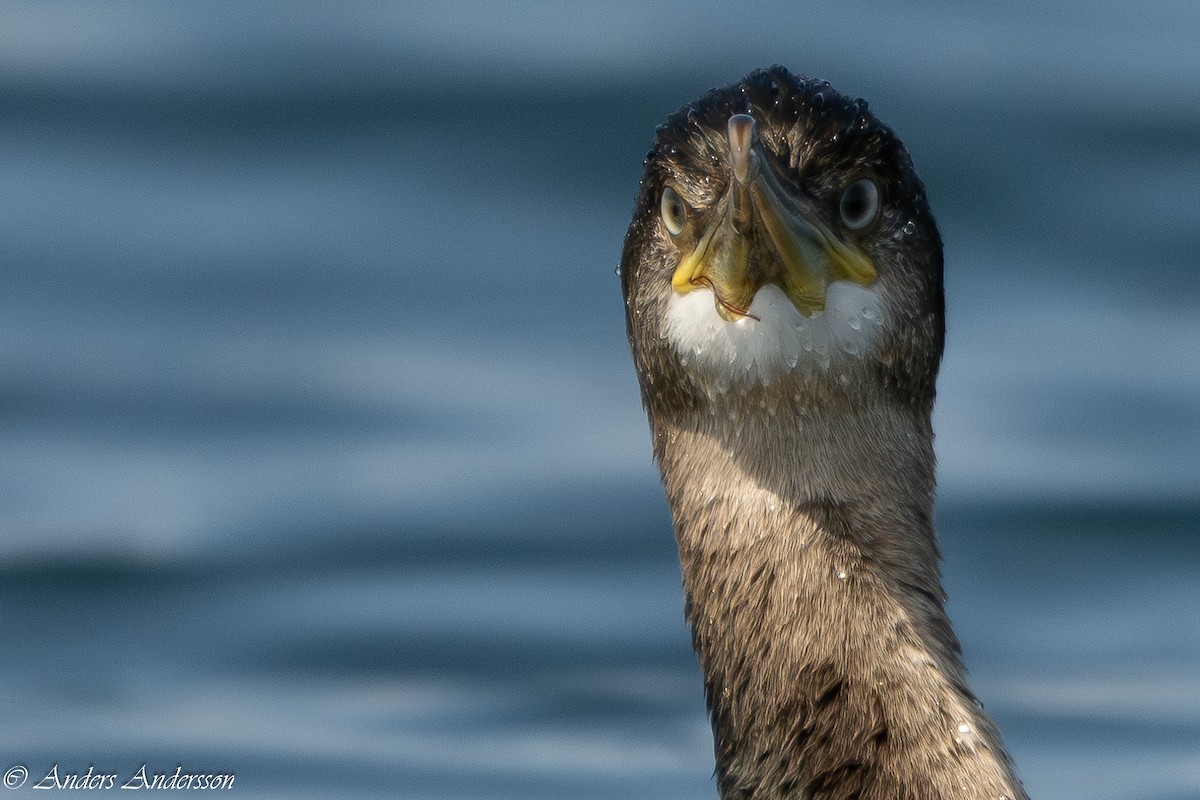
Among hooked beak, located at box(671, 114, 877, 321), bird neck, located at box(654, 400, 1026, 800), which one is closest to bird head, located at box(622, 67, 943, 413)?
hooked beak, located at box(671, 114, 877, 321)

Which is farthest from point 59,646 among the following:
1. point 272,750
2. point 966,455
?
point 966,455

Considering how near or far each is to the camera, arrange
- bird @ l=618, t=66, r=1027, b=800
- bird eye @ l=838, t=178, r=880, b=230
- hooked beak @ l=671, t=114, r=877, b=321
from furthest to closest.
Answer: bird eye @ l=838, t=178, r=880, b=230 → bird @ l=618, t=66, r=1027, b=800 → hooked beak @ l=671, t=114, r=877, b=321

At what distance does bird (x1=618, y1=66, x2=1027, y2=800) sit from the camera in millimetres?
4867

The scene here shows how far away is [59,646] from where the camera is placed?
8.01 meters

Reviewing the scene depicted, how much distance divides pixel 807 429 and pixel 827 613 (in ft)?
1.31

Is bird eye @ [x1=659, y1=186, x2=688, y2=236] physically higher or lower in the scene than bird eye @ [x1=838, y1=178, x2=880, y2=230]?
higher

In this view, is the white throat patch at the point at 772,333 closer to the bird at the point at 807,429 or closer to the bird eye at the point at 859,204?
the bird at the point at 807,429

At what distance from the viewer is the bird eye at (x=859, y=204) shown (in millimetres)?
5020

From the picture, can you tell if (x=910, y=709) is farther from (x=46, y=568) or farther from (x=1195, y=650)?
(x=46, y=568)

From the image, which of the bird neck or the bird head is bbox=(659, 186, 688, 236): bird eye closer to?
the bird head

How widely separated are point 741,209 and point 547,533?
139 inches
